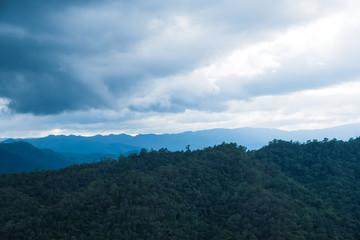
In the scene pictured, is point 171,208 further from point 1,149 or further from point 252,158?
point 1,149

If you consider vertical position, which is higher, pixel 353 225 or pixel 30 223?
pixel 30 223

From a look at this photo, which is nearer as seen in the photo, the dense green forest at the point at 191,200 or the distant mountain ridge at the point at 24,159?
the dense green forest at the point at 191,200

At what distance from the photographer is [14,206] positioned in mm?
34719

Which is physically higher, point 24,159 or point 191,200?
point 24,159

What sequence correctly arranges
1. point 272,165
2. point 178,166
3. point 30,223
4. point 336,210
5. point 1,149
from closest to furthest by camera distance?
point 30,223 < point 336,210 < point 178,166 < point 272,165 < point 1,149

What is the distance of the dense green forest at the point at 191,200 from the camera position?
3089 cm

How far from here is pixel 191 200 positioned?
38344 millimetres

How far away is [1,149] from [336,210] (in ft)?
465

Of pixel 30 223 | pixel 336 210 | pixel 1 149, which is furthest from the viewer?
pixel 1 149

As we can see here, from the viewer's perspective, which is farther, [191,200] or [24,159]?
[24,159]

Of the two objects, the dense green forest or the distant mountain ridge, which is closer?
the dense green forest

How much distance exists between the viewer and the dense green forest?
30.9m

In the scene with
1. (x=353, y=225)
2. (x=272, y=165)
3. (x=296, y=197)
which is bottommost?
(x=353, y=225)

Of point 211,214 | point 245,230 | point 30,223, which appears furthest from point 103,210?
point 245,230
